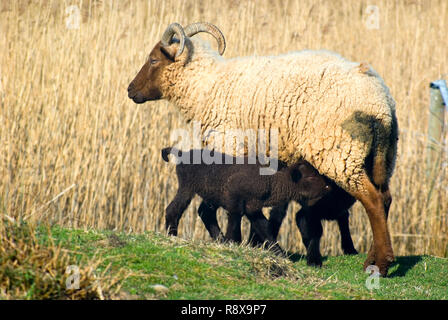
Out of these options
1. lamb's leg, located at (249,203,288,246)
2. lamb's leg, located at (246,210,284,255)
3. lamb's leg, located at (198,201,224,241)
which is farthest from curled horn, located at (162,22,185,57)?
Answer: lamb's leg, located at (249,203,288,246)

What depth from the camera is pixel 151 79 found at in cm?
750

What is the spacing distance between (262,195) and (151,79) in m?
1.77

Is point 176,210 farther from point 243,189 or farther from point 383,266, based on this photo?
point 383,266

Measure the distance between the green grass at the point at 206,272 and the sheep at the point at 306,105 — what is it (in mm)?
927

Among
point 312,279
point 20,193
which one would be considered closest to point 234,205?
point 312,279

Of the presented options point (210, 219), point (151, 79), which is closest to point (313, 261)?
point (210, 219)

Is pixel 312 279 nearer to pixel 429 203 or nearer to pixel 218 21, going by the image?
pixel 429 203

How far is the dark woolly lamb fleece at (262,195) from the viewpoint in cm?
690

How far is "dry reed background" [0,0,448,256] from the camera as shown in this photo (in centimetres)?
780

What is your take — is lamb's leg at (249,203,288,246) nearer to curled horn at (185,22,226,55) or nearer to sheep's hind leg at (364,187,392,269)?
sheep's hind leg at (364,187,392,269)

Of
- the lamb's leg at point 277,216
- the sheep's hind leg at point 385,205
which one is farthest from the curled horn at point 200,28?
the sheep's hind leg at point 385,205

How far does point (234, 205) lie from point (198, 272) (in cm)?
211

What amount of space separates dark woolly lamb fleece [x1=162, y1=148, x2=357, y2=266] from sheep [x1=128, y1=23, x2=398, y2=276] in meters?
0.27

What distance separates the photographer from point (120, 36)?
8.74 metres
